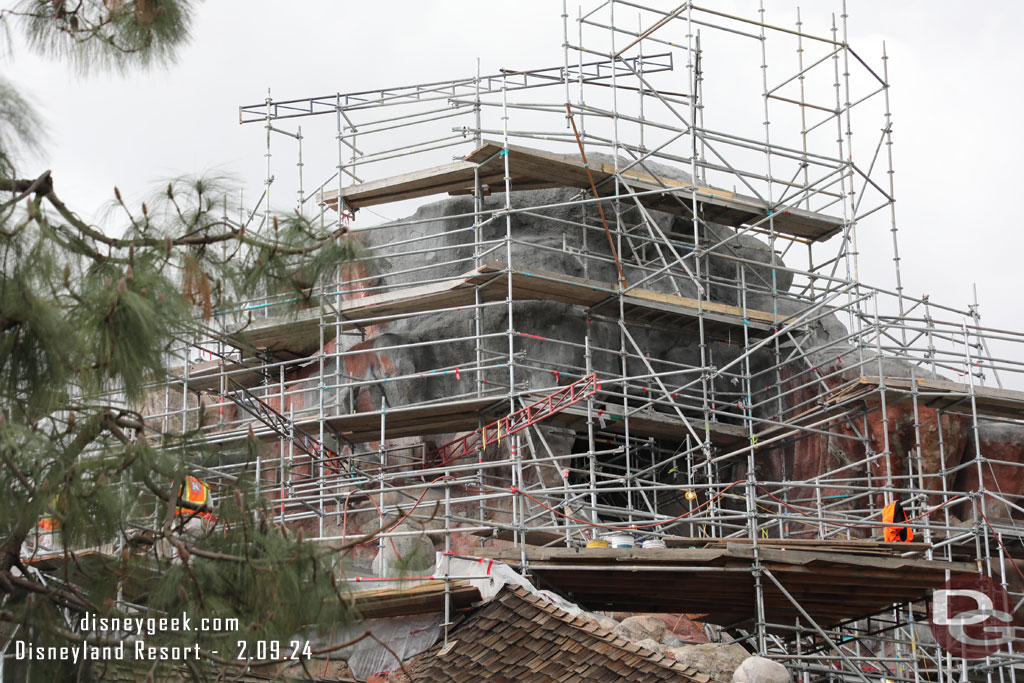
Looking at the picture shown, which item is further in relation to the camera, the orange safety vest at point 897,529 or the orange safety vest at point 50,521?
the orange safety vest at point 897,529

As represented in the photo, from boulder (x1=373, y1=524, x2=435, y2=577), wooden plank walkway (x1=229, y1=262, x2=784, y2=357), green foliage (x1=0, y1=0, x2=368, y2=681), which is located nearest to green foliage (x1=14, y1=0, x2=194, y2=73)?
green foliage (x1=0, y1=0, x2=368, y2=681)

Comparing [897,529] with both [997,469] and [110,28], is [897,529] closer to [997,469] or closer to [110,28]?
[997,469]

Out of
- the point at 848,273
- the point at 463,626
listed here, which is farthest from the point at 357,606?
the point at 848,273

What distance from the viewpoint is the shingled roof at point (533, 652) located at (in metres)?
12.6

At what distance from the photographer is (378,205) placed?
20797 mm

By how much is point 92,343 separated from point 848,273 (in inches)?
546

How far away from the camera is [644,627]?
14438 millimetres

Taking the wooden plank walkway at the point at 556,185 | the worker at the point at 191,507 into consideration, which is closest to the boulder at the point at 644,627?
the worker at the point at 191,507

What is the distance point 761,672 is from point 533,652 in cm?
202

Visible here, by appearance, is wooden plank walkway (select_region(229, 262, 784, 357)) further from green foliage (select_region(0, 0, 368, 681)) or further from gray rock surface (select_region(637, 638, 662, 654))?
green foliage (select_region(0, 0, 368, 681))

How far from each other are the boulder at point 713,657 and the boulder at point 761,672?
0.42m

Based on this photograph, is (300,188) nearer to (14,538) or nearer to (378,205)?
(378,205)

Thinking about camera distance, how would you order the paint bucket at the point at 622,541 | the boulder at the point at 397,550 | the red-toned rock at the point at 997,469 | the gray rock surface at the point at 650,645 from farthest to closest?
the red-toned rock at the point at 997,469 → the paint bucket at the point at 622,541 → the boulder at the point at 397,550 → the gray rock surface at the point at 650,645

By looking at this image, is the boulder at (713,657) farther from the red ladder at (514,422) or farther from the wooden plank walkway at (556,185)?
the wooden plank walkway at (556,185)
